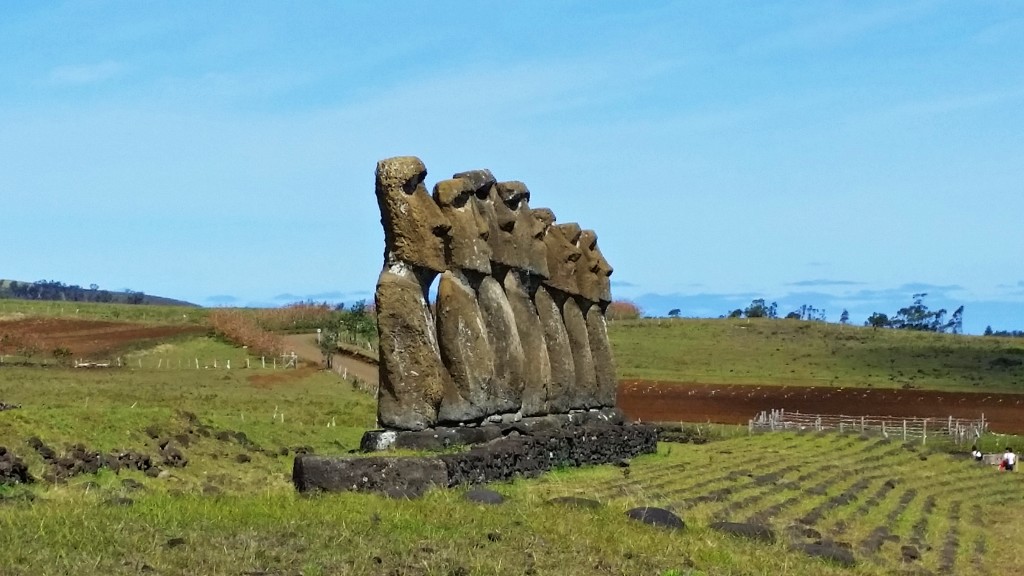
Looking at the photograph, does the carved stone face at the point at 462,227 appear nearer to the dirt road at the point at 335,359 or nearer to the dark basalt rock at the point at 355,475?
the dark basalt rock at the point at 355,475

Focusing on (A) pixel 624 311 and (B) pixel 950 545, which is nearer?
(B) pixel 950 545

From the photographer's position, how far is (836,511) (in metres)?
23.5

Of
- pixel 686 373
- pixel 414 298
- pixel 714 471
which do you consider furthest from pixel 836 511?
pixel 686 373

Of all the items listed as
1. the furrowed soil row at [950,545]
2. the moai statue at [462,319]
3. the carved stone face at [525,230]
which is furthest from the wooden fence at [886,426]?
the moai statue at [462,319]

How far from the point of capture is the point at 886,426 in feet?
158

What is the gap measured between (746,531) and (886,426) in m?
33.1

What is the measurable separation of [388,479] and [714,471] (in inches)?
454

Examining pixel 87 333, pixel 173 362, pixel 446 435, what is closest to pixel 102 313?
pixel 87 333

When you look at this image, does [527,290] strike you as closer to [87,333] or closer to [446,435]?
[446,435]

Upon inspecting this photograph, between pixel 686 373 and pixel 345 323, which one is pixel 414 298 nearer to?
pixel 345 323

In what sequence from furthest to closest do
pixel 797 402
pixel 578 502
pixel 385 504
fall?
pixel 797 402 → pixel 578 502 → pixel 385 504

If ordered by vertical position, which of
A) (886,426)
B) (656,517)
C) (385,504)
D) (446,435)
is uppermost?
(446,435)

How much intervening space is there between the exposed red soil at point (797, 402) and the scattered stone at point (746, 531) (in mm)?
32553

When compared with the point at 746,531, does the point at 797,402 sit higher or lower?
higher
